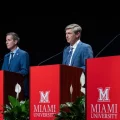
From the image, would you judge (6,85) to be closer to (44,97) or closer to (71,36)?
(44,97)

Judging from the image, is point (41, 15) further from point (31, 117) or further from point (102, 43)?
point (31, 117)

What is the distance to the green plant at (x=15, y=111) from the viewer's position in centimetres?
377

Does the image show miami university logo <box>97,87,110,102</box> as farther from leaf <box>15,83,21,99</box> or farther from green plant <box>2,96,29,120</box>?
leaf <box>15,83,21,99</box>

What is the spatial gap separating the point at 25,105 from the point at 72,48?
804 mm

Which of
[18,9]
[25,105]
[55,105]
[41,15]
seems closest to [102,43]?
[41,15]

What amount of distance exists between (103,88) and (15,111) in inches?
46.8

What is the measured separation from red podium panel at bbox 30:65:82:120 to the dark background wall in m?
2.12

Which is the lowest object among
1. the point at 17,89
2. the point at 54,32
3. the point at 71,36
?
the point at 17,89

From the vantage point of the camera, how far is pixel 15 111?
378cm

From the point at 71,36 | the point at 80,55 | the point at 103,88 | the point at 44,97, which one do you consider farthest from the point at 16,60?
the point at 103,88

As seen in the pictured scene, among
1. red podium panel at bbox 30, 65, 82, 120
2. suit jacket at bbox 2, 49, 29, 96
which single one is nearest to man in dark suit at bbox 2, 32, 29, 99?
suit jacket at bbox 2, 49, 29, 96

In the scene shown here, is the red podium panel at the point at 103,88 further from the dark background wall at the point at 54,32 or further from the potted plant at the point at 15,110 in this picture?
the dark background wall at the point at 54,32

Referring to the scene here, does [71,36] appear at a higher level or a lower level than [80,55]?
higher

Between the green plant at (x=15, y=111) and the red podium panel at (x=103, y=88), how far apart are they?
39.3 inches
